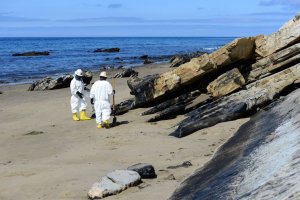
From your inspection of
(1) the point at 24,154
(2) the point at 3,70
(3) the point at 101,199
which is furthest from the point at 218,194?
(2) the point at 3,70

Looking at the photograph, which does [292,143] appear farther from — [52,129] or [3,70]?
[3,70]

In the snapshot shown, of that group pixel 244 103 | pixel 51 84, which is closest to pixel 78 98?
pixel 244 103

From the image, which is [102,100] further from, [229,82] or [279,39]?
[279,39]

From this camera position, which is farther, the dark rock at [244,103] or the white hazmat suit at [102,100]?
the white hazmat suit at [102,100]

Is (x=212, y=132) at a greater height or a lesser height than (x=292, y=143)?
lesser

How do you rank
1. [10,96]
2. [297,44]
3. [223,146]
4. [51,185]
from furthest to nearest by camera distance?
[10,96] < [297,44] < [223,146] < [51,185]

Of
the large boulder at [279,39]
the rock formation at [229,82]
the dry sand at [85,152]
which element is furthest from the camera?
the large boulder at [279,39]

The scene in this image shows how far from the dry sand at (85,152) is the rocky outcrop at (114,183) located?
0.13 m

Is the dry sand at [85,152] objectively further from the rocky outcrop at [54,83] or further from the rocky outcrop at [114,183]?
the rocky outcrop at [54,83]

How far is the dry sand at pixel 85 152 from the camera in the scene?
8.48 meters

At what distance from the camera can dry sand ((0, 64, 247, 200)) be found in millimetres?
8484

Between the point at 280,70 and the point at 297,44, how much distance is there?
0.87 metres

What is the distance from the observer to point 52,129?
51.0 feet

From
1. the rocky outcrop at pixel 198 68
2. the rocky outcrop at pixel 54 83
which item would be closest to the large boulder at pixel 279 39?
the rocky outcrop at pixel 198 68
